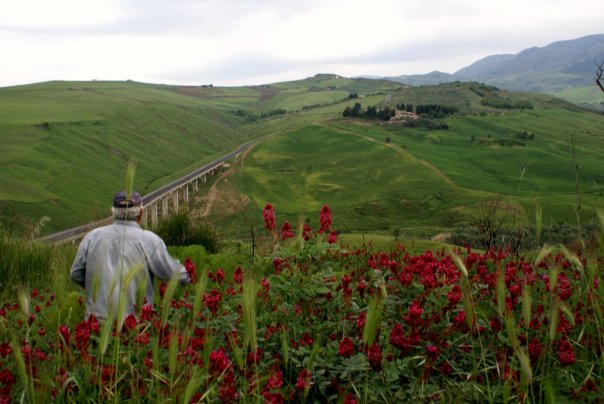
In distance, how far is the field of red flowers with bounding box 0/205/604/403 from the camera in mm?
2953

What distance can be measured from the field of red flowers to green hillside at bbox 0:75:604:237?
148 feet

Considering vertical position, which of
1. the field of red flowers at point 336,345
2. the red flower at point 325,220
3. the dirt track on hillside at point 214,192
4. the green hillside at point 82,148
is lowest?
the dirt track on hillside at point 214,192

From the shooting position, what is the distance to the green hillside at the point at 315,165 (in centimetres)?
7473

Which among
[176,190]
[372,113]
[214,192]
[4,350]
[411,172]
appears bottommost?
[214,192]

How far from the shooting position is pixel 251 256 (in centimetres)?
899

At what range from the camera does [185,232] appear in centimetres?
1312

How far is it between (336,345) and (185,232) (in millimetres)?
9756

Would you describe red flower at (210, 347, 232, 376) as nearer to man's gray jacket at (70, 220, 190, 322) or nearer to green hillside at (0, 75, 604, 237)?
man's gray jacket at (70, 220, 190, 322)

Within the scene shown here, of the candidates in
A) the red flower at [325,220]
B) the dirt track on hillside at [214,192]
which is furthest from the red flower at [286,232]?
the dirt track on hillside at [214,192]

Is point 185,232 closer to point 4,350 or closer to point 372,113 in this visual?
point 4,350

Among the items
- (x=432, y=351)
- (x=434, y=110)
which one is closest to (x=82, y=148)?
(x=434, y=110)

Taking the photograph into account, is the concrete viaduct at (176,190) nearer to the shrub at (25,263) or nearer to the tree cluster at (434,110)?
the shrub at (25,263)

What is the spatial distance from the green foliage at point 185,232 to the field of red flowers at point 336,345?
7.19m

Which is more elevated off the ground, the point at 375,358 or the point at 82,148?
the point at 375,358
